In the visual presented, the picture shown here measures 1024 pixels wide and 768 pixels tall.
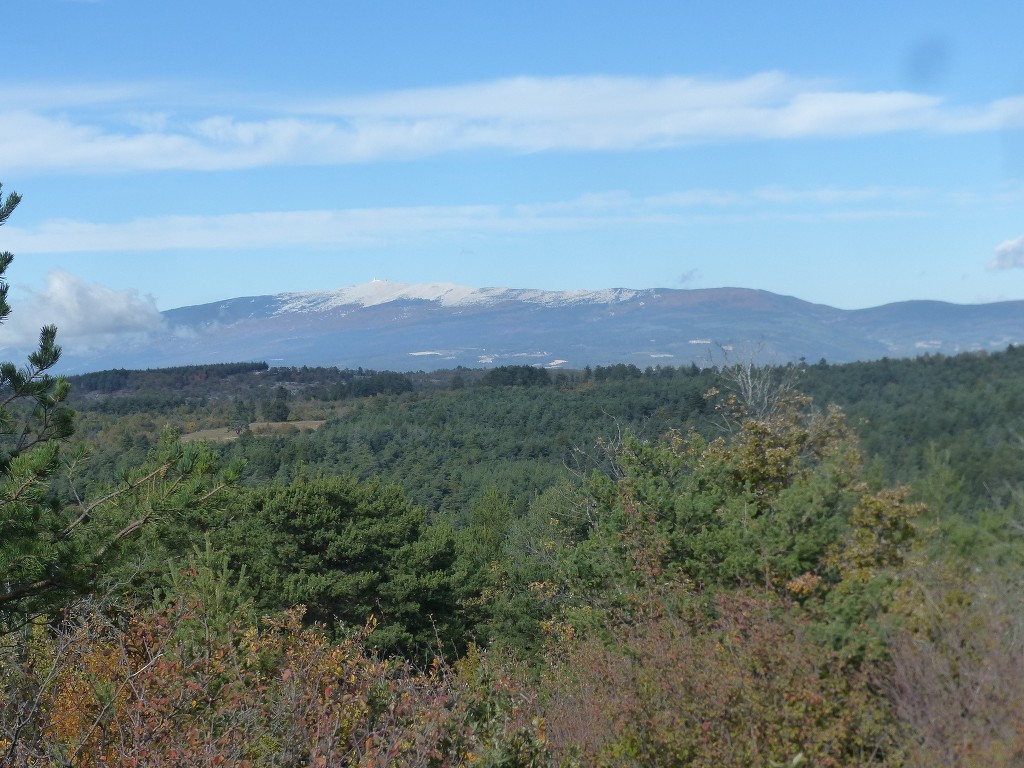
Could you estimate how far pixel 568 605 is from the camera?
1800cm

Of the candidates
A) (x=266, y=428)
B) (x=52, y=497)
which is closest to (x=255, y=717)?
(x=52, y=497)

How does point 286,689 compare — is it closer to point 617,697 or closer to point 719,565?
point 617,697

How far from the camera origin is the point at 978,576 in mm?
10750

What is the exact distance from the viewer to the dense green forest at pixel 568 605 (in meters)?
5.74

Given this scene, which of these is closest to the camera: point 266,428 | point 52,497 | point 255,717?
point 255,717

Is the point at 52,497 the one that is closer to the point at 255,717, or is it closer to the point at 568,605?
the point at 255,717

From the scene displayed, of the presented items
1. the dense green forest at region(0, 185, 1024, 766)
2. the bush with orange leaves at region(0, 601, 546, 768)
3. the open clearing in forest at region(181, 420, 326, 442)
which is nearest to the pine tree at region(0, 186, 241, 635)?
the dense green forest at region(0, 185, 1024, 766)

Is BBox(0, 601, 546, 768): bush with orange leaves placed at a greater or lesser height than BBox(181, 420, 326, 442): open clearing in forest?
greater

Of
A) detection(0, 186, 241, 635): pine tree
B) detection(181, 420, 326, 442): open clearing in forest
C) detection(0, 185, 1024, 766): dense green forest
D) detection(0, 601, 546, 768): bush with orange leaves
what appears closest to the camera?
detection(0, 601, 546, 768): bush with orange leaves

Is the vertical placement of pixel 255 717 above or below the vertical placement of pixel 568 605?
above

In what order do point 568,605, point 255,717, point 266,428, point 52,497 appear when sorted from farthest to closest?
point 266,428
point 568,605
point 52,497
point 255,717

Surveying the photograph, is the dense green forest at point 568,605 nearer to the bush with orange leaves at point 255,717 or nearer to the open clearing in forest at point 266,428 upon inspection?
the bush with orange leaves at point 255,717

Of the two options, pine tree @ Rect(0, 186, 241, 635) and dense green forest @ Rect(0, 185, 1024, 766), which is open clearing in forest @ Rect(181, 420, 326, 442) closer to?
dense green forest @ Rect(0, 185, 1024, 766)

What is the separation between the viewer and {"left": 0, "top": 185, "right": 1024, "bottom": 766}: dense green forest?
574cm
